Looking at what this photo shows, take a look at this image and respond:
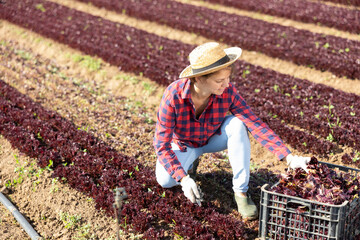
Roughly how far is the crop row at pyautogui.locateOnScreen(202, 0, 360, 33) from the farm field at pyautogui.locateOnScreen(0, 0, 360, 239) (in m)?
0.15

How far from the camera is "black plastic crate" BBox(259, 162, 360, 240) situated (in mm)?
3268

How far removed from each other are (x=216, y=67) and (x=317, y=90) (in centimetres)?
515

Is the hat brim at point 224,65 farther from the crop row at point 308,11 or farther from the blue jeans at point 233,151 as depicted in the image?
the crop row at point 308,11

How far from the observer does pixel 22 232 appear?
4402mm

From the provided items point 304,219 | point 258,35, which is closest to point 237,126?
point 304,219

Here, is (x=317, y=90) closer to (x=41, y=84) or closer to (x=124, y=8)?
(x=41, y=84)

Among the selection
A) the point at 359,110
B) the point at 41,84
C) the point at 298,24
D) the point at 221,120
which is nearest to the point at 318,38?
the point at 298,24

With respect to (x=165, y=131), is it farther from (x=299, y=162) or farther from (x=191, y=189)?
(x=299, y=162)

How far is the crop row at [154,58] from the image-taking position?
7255 millimetres

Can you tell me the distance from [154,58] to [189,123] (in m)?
6.08

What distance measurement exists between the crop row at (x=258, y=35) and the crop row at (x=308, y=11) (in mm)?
1919

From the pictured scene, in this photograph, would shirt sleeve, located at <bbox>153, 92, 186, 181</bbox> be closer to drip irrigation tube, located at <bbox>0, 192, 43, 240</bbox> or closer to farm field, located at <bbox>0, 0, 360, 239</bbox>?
farm field, located at <bbox>0, 0, 360, 239</bbox>

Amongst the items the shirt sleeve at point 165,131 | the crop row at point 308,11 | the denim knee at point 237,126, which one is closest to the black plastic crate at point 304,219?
the denim knee at point 237,126

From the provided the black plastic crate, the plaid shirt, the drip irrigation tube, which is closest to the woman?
the plaid shirt
